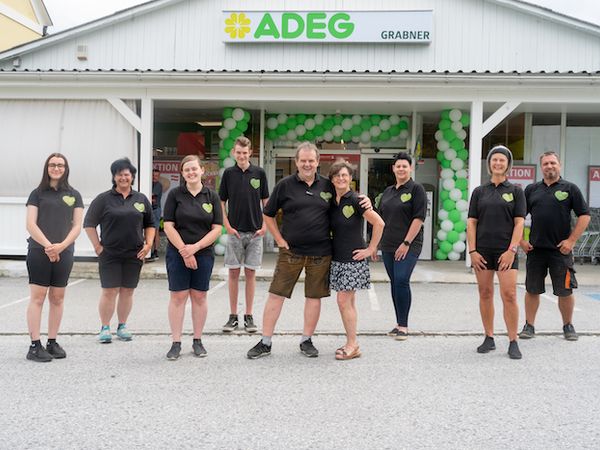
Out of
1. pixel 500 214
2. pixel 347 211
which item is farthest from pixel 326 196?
pixel 500 214

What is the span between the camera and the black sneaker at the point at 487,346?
5223mm

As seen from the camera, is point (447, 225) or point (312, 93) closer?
point (312, 93)

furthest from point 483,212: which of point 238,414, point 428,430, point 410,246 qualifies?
point 238,414

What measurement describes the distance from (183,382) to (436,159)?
8.96 meters

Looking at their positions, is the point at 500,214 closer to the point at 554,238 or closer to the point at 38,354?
the point at 554,238

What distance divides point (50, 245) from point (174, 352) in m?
1.35

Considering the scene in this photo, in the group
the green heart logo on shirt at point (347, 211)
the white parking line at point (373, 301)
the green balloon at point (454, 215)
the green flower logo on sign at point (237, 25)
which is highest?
the green flower logo on sign at point (237, 25)

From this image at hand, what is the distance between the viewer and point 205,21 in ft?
43.0

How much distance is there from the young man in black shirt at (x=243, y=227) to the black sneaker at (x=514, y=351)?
243 centimetres

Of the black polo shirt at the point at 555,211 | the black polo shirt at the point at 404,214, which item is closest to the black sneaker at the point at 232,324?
the black polo shirt at the point at 404,214

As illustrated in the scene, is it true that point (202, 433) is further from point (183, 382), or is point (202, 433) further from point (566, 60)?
point (566, 60)

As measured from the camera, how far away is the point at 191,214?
4988 millimetres

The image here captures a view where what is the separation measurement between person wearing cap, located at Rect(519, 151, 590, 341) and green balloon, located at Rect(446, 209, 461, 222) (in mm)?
5160

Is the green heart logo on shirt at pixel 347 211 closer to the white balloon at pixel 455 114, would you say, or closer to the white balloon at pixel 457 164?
the white balloon at pixel 455 114
